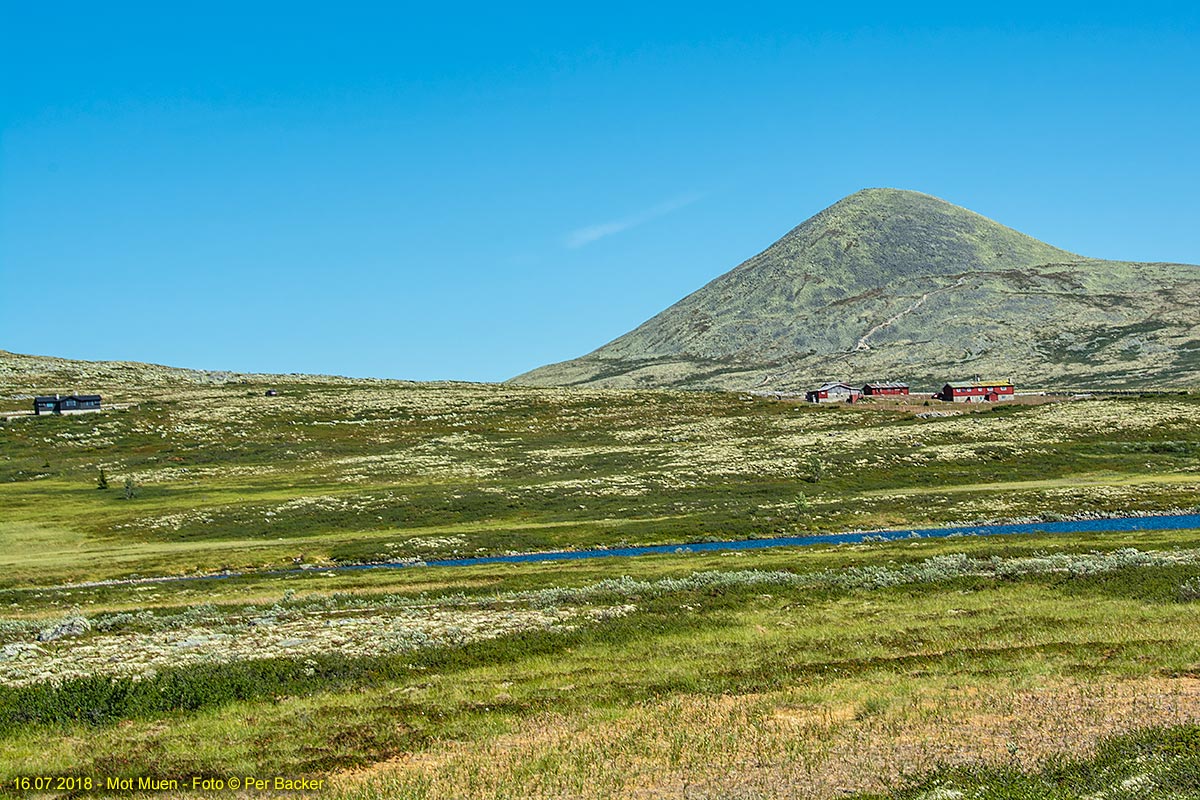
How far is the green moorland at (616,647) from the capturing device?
1880 centimetres

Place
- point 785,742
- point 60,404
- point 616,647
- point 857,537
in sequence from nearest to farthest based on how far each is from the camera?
point 785,742 < point 616,647 < point 857,537 < point 60,404

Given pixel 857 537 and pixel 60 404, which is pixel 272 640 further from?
pixel 60 404

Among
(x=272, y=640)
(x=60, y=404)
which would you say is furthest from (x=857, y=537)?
(x=60, y=404)

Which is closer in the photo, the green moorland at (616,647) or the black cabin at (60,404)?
the green moorland at (616,647)

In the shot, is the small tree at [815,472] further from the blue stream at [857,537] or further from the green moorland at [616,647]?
the blue stream at [857,537]

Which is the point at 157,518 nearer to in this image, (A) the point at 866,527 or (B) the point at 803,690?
(A) the point at 866,527

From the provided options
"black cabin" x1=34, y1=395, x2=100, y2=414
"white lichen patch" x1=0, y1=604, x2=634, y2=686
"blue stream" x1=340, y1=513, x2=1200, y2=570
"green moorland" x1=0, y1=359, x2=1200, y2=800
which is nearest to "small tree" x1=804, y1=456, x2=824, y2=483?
"green moorland" x1=0, y1=359, x2=1200, y2=800

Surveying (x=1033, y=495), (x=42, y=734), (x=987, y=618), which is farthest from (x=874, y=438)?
(x=42, y=734)

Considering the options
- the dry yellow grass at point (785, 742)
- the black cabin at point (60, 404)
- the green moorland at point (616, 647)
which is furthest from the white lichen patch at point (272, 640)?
the black cabin at point (60, 404)

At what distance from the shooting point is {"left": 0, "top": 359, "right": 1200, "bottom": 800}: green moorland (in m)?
18.8

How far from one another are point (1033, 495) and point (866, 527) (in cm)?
1828

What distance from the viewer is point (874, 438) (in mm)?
130750

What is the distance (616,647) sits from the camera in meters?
32.1

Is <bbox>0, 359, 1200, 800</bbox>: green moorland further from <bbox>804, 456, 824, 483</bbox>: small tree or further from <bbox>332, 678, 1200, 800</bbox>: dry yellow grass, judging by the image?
<bbox>804, 456, 824, 483</bbox>: small tree
